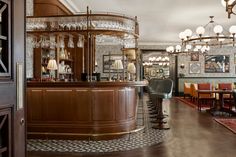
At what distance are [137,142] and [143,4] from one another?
462 centimetres

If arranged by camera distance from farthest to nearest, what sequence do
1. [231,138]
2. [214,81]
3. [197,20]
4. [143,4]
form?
1. [214,81]
2. [197,20]
3. [143,4]
4. [231,138]

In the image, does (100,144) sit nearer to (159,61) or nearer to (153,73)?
(159,61)

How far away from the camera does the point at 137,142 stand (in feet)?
18.8

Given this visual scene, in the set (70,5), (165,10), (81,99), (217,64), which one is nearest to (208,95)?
(165,10)

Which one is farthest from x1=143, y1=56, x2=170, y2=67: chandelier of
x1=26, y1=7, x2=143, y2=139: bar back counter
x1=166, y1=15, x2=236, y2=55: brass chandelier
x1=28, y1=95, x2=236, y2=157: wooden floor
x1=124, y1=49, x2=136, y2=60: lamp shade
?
x1=26, y1=7, x2=143, y2=139: bar back counter

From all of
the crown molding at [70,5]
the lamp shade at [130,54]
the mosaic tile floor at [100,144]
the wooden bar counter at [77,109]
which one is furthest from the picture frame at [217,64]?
the wooden bar counter at [77,109]

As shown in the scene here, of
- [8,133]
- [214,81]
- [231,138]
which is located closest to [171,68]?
[214,81]

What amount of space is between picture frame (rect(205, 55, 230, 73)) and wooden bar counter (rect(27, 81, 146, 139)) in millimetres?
13351

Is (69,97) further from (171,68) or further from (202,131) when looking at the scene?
(171,68)

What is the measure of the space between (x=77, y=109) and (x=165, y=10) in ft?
16.8

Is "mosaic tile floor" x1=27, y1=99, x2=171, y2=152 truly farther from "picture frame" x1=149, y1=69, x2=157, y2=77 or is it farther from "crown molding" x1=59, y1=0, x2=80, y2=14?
"picture frame" x1=149, y1=69, x2=157, y2=77

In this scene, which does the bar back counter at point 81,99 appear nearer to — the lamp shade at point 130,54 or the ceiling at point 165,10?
the ceiling at point 165,10

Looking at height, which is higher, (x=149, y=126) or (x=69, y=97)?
(x=69, y=97)

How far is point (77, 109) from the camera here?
6008mm
